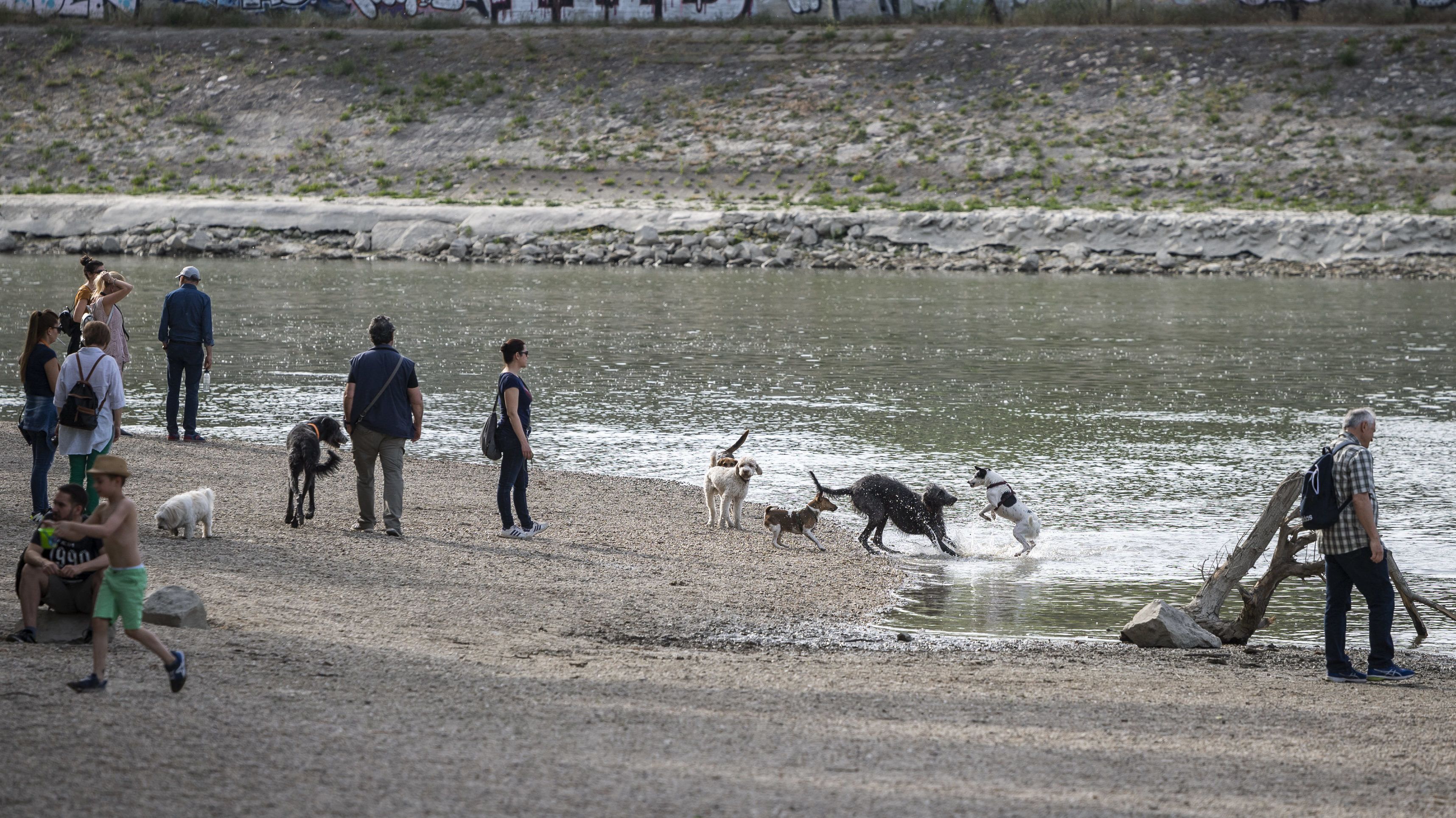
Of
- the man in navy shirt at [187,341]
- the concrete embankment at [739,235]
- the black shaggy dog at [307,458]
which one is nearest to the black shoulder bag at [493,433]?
the black shaggy dog at [307,458]

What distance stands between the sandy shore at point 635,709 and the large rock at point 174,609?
13cm

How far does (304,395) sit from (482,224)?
102ft

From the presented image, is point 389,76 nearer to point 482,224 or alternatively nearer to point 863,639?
point 482,224

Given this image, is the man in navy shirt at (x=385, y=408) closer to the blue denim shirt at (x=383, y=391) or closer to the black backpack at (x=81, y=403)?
the blue denim shirt at (x=383, y=391)

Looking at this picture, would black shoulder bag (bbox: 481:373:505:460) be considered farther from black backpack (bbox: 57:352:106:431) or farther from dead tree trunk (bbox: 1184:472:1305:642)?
dead tree trunk (bbox: 1184:472:1305:642)

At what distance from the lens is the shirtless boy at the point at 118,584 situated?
7301 mm

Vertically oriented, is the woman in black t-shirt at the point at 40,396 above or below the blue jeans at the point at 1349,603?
above

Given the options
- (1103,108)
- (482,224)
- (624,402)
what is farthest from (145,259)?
(1103,108)

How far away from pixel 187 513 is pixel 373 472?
1.74m

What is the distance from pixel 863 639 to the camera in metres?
10.4

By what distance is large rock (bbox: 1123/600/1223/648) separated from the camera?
34.4ft

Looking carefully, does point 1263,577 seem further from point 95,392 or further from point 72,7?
point 72,7

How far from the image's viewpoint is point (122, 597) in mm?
7371

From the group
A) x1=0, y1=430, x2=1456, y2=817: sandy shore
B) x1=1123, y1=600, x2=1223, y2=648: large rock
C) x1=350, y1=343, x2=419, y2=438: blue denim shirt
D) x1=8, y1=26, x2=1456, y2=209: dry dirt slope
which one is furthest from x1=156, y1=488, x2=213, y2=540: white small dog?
x1=8, y1=26, x2=1456, y2=209: dry dirt slope
